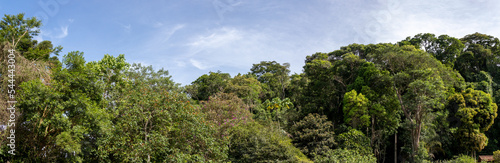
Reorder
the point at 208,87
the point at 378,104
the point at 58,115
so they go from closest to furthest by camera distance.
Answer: the point at 58,115, the point at 378,104, the point at 208,87

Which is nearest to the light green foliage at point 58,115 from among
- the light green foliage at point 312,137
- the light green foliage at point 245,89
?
the light green foliage at point 312,137

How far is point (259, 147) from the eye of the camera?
13547mm

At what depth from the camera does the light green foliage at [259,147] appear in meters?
13.3

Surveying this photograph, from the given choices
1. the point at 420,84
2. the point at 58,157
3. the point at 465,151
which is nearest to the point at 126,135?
the point at 58,157

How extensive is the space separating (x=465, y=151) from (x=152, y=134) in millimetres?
19404

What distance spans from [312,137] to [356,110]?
334 cm

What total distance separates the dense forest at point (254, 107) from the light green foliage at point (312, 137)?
0.07 metres

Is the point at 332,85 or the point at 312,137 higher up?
the point at 332,85

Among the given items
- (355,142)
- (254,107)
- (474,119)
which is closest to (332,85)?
(355,142)

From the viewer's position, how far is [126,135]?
8539mm

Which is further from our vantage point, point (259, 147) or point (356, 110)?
point (356, 110)

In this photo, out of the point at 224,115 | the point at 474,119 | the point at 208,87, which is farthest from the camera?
the point at 208,87

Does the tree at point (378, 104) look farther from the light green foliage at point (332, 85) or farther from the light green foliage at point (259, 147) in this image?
the light green foliage at point (259, 147)

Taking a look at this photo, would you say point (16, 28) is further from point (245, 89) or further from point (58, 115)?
point (245, 89)
